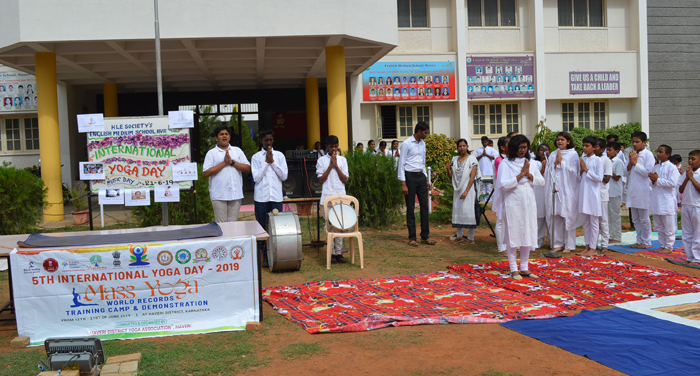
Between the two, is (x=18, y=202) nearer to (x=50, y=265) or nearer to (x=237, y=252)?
(x=50, y=265)

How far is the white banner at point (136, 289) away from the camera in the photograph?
4.79 metres

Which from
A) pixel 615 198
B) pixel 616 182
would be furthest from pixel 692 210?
pixel 616 182

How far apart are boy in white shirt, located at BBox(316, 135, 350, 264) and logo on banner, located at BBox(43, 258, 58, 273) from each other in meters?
3.86

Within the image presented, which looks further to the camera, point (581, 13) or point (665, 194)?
point (581, 13)

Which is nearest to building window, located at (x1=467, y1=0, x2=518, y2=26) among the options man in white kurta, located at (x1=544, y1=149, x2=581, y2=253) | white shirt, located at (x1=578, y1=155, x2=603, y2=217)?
man in white kurta, located at (x1=544, y1=149, x2=581, y2=253)

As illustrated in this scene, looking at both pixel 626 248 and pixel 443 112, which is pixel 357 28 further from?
pixel 443 112

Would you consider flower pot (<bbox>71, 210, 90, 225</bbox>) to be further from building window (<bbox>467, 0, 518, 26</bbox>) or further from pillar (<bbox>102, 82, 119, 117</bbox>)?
building window (<bbox>467, 0, 518, 26</bbox>)

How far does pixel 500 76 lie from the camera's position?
62.7ft

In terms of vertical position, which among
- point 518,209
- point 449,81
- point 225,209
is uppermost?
point 449,81

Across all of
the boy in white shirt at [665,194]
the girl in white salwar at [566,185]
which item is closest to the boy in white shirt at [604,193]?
the girl in white salwar at [566,185]

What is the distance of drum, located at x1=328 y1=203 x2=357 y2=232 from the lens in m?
7.48

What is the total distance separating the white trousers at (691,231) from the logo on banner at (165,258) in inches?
267

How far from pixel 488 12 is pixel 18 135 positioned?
16383 mm

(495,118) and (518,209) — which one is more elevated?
(495,118)
